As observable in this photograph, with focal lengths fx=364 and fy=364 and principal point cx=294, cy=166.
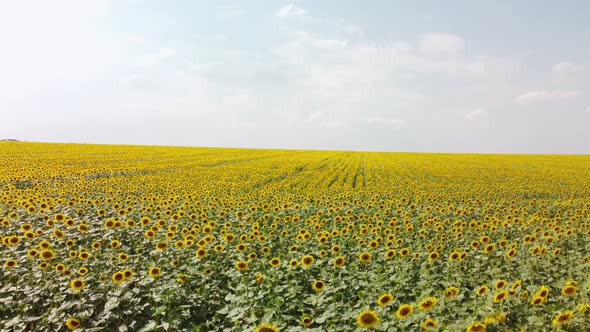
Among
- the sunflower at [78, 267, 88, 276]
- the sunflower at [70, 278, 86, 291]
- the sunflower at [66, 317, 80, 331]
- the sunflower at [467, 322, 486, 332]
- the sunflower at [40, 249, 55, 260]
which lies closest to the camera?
the sunflower at [467, 322, 486, 332]

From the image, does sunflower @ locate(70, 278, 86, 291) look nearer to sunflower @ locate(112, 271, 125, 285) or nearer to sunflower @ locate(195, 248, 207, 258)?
sunflower @ locate(112, 271, 125, 285)

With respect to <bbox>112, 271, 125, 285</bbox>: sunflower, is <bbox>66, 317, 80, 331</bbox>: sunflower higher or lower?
lower

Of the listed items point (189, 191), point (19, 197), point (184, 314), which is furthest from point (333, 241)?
point (19, 197)

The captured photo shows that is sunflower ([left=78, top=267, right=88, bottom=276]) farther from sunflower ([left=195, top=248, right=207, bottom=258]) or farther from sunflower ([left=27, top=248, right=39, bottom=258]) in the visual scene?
sunflower ([left=195, top=248, right=207, bottom=258])

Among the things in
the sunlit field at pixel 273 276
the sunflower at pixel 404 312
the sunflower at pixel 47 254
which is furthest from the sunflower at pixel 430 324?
the sunflower at pixel 47 254

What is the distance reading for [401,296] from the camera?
5.68 meters

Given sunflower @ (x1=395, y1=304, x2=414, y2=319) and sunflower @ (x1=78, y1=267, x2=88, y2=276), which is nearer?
sunflower @ (x1=395, y1=304, x2=414, y2=319)

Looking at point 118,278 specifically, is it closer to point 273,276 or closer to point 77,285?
point 77,285

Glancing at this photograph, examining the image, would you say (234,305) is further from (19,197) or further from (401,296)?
(19,197)

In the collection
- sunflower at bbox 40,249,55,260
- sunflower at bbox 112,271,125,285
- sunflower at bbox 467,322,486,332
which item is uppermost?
sunflower at bbox 467,322,486,332

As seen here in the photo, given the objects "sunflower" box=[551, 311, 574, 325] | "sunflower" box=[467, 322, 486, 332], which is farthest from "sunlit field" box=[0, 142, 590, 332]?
"sunflower" box=[467, 322, 486, 332]

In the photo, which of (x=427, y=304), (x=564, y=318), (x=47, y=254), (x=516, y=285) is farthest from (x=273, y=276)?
(x=564, y=318)

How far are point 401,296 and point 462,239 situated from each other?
11.3 ft

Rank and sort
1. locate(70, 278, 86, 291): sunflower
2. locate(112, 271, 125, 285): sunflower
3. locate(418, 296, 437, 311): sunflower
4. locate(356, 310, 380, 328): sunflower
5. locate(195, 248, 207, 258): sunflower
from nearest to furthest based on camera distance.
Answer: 1. locate(356, 310, 380, 328): sunflower
2. locate(418, 296, 437, 311): sunflower
3. locate(70, 278, 86, 291): sunflower
4. locate(112, 271, 125, 285): sunflower
5. locate(195, 248, 207, 258): sunflower
